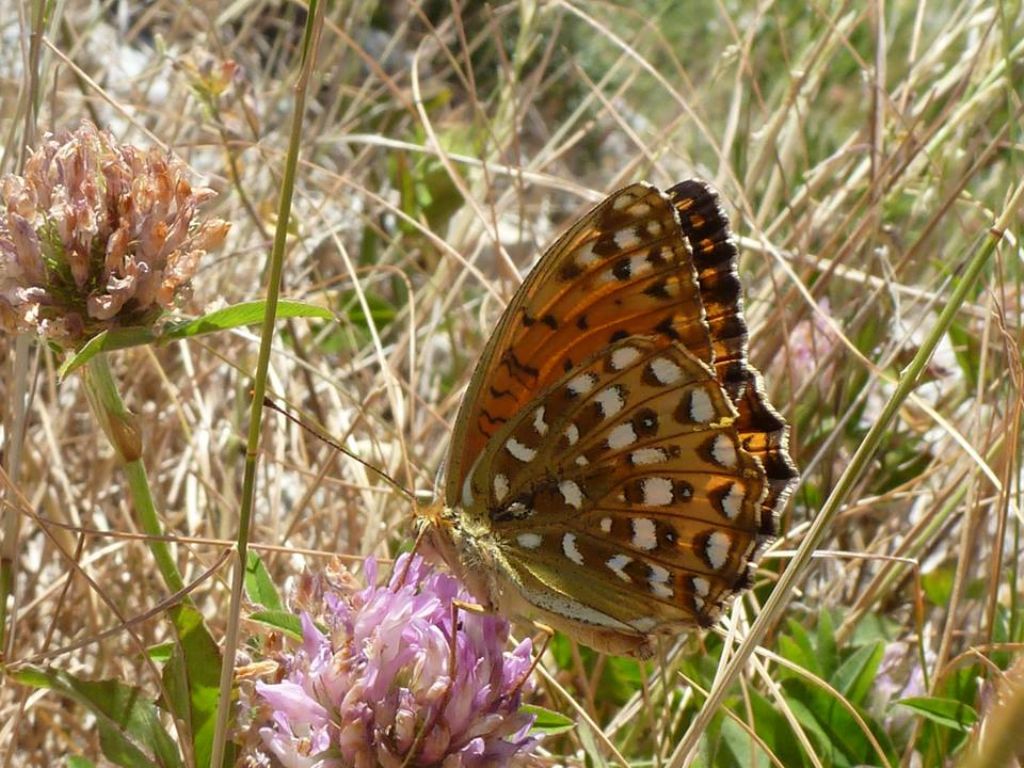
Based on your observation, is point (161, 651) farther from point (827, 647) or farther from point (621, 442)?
point (827, 647)

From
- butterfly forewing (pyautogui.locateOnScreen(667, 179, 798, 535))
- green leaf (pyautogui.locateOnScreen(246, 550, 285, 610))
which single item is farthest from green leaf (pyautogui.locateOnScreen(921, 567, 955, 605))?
green leaf (pyautogui.locateOnScreen(246, 550, 285, 610))

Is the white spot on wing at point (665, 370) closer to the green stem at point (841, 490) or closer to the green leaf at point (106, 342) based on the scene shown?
the green stem at point (841, 490)

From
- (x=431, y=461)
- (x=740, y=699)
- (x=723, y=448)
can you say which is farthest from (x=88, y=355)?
(x=431, y=461)

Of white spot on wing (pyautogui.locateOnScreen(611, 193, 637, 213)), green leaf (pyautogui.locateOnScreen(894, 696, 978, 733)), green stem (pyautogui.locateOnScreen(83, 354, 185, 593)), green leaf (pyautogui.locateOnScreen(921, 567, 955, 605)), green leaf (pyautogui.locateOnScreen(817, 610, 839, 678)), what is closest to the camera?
green stem (pyautogui.locateOnScreen(83, 354, 185, 593))

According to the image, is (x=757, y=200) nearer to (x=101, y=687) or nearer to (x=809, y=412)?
(x=809, y=412)

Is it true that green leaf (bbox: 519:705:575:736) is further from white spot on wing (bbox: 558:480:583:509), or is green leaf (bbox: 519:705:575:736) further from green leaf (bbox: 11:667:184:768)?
green leaf (bbox: 11:667:184:768)

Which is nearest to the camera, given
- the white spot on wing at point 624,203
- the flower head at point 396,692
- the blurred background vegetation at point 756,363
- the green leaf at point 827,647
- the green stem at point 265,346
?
the green stem at point 265,346

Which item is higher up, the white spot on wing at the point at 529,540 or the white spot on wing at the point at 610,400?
the white spot on wing at the point at 610,400

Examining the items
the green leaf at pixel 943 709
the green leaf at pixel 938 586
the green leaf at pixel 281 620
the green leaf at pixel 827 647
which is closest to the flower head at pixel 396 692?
the green leaf at pixel 281 620
